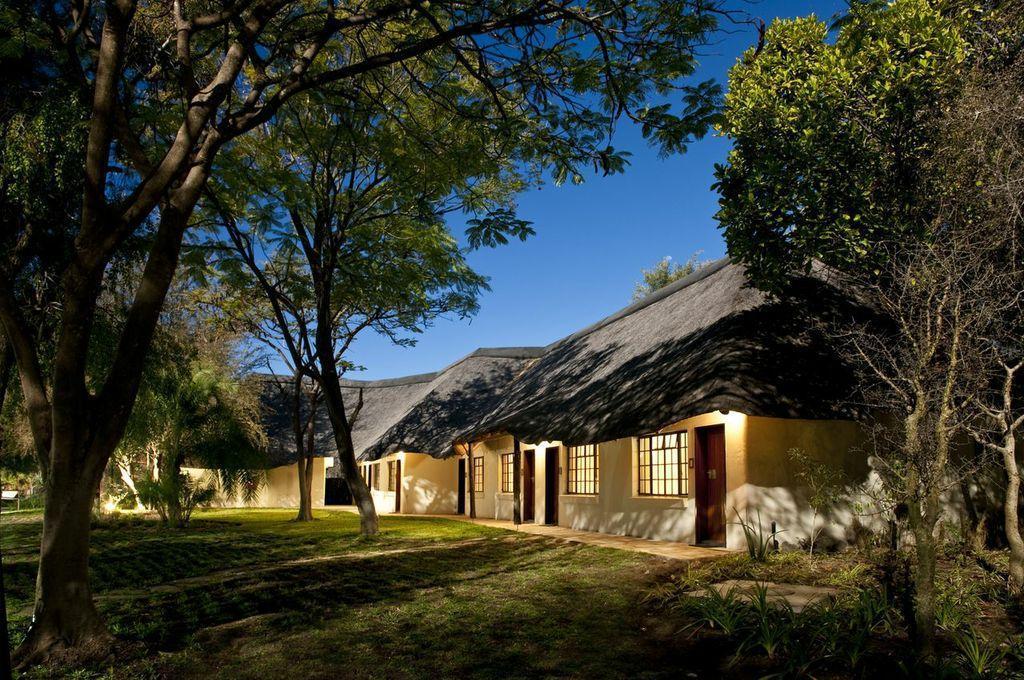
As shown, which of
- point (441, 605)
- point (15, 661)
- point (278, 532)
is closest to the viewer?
point (15, 661)

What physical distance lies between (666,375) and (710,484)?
215 cm

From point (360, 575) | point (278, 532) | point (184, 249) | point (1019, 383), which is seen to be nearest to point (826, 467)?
point (1019, 383)

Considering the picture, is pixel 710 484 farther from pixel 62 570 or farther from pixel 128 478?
pixel 128 478

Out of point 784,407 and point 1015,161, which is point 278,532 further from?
point 1015,161

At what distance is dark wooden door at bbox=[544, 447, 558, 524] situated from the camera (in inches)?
726

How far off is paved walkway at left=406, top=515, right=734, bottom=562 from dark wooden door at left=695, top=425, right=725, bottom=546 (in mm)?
546

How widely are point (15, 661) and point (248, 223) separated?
32.8 ft

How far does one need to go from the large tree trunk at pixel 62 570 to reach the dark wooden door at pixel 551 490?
13.1m

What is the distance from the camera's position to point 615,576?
9461 mm

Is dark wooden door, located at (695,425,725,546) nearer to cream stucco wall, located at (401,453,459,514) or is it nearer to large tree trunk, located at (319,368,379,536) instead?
large tree trunk, located at (319,368,379,536)

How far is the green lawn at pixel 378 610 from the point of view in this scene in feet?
20.2

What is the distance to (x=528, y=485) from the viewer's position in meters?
20.0

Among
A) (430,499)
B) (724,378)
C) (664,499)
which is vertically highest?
(724,378)

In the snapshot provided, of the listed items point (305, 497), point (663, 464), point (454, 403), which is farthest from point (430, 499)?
point (663, 464)
